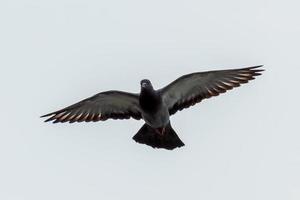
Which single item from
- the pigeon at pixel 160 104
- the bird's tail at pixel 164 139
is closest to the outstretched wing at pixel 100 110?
the pigeon at pixel 160 104

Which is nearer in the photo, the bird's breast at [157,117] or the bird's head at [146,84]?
the bird's head at [146,84]

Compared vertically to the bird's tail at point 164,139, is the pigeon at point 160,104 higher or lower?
higher

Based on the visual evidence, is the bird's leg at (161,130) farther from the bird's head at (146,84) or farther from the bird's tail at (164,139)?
the bird's head at (146,84)

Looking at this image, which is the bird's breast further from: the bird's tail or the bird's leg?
the bird's tail

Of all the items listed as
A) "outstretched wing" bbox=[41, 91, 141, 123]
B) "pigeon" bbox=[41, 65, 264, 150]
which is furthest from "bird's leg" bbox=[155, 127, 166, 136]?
"outstretched wing" bbox=[41, 91, 141, 123]

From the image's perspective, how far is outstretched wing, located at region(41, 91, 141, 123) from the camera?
4506 centimetres

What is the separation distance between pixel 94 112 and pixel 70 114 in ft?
2.22

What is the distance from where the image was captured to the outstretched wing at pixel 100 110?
45.1 meters

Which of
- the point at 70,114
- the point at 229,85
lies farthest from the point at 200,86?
the point at 70,114

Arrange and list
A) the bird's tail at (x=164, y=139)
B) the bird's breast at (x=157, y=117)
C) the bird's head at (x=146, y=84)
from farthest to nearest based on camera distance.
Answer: the bird's tail at (x=164, y=139) → the bird's breast at (x=157, y=117) → the bird's head at (x=146, y=84)

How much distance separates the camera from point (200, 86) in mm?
45125

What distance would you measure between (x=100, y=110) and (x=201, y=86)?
2932 millimetres

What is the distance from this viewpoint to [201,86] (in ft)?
148

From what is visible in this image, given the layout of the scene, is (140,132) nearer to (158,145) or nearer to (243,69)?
(158,145)
